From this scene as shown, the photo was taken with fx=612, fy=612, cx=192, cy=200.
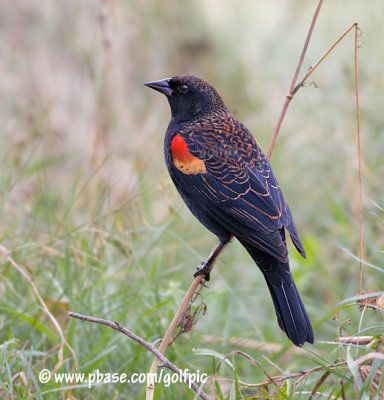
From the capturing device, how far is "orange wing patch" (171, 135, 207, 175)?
293cm

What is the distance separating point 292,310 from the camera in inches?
98.3

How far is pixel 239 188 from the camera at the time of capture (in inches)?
112

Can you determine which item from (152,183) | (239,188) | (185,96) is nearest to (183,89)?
(185,96)

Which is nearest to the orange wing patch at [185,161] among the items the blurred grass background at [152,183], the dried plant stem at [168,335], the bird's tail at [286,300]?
the blurred grass background at [152,183]

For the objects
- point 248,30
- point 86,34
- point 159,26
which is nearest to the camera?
point 86,34

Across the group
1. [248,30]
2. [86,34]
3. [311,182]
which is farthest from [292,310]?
[248,30]

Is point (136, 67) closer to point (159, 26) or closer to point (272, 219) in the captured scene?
point (159, 26)

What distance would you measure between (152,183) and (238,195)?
782 millimetres

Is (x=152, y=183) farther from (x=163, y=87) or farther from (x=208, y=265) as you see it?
(x=208, y=265)

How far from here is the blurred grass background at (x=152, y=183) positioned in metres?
2.85

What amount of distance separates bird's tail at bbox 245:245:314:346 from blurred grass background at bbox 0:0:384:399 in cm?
13

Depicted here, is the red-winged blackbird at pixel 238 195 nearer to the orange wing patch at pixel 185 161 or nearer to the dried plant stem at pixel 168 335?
the orange wing patch at pixel 185 161

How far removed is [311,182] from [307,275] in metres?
1.09

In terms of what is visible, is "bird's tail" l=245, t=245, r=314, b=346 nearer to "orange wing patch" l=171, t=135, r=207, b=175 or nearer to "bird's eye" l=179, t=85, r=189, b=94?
"orange wing patch" l=171, t=135, r=207, b=175
